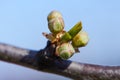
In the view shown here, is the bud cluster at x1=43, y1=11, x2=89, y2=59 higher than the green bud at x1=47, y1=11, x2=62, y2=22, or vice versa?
the green bud at x1=47, y1=11, x2=62, y2=22

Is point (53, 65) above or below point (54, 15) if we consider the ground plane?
below

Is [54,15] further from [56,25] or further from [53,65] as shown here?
[53,65]

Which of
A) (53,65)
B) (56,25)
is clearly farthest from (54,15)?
(53,65)

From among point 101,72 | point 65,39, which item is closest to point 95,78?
point 101,72

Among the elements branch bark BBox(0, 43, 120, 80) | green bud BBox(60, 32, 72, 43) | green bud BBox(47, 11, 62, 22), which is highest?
green bud BBox(47, 11, 62, 22)
